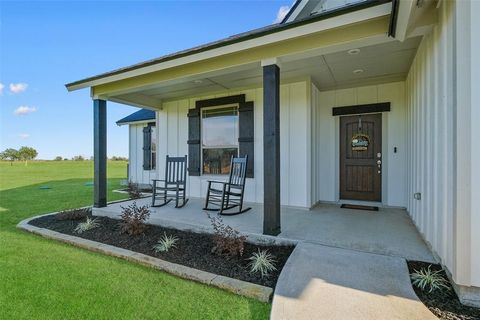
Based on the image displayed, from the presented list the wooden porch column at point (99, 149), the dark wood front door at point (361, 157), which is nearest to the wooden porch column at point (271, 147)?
the dark wood front door at point (361, 157)

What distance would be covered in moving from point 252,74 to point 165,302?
12.2 ft

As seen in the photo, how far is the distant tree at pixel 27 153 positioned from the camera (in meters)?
33.2

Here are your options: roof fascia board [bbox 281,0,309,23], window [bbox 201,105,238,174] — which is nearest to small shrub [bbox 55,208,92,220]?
window [bbox 201,105,238,174]

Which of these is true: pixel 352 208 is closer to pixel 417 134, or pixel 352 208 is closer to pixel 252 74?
pixel 417 134

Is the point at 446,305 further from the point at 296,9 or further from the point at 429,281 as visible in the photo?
the point at 296,9

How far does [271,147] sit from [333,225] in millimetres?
1517

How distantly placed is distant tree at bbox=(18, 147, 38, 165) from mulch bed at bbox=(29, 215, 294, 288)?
38.6 metres

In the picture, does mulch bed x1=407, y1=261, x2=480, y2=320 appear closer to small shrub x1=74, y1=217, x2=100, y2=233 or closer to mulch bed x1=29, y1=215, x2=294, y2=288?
mulch bed x1=29, y1=215, x2=294, y2=288

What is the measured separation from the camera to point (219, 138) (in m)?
5.73

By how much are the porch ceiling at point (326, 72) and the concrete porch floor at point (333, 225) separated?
2.24 m

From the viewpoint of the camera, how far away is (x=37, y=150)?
115ft

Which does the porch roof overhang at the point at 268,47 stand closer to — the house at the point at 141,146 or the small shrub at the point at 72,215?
the small shrub at the point at 72,215

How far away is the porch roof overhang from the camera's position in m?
2.55

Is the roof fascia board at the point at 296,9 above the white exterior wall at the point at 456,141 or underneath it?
above
